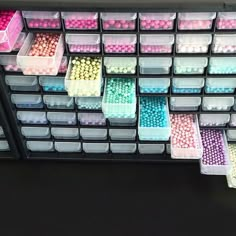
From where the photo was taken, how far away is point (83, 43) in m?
1.61


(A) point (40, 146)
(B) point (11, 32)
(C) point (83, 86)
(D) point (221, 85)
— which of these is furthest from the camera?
(A) point (40, 146)

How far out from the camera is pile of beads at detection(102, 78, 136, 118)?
1.67 m

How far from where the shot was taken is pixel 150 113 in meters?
1.81

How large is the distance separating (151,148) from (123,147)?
133 mm

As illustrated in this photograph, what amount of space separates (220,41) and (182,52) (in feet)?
0.47

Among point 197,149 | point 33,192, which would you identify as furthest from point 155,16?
point 33,192

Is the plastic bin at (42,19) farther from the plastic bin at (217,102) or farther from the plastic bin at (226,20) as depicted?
the plastic bin at (217,102)

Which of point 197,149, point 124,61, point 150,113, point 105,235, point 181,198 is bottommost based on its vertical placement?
point 105,235

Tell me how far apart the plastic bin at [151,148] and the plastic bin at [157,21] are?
0.65 meters

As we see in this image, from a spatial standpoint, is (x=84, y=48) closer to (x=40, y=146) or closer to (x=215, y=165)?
(x=40, y=146)

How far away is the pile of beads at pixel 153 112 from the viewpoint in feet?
5.81

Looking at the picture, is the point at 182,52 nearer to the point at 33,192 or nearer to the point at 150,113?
the point at 150,113

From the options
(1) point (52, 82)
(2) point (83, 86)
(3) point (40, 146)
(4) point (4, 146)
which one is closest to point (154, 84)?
(2) point (83, 86)

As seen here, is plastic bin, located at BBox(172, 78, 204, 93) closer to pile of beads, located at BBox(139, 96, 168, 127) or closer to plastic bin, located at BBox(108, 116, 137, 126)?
pile of beads, located at BBox(139, 96, 168, 127)
